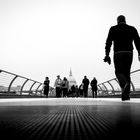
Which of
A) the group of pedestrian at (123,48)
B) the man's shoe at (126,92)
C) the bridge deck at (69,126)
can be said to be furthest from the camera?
the group of pedestrian at (123,48)

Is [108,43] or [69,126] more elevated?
[108,43]

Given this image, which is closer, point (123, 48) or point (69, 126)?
point (69, 126)

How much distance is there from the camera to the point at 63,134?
1.43m

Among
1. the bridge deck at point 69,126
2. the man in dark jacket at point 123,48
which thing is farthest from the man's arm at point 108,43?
the bridge deck at point 69,126

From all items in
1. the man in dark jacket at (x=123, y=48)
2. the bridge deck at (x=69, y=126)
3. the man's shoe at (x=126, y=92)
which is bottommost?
the bridge deck at (x=69, y=126)

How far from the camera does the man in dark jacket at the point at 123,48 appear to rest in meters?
6.64

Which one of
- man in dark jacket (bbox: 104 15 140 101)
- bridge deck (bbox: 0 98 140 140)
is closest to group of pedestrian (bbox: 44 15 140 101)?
man in dark jacket (bbox: 104 15 140 101)

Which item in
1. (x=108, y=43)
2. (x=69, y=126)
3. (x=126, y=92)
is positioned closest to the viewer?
(x=69, y=126)

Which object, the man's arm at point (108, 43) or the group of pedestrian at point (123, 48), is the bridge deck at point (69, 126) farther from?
the man's arm at point (108, 43)

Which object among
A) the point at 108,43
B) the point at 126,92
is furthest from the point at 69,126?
the point at 108,43

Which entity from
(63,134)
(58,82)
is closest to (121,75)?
(63,134)

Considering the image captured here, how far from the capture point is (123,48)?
6672mm

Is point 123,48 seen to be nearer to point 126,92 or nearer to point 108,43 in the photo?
point 108,43

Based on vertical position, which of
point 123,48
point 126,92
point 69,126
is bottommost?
point 69,126
